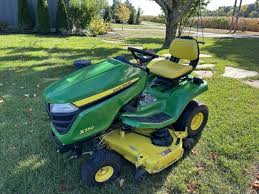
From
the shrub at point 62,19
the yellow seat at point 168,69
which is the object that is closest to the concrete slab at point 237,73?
the yellow seat at point 168,69

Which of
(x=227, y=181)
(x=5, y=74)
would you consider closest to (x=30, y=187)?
(x=227, y=181)

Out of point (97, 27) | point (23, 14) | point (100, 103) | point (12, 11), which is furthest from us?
point (97, 27)

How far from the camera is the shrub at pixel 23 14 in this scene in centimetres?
1248

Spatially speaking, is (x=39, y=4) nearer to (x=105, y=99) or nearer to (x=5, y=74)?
(x=5, y=74)

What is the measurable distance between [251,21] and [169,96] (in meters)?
30.8

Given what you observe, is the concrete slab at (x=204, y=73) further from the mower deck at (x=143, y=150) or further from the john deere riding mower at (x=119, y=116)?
the mower deck at (x=143, y=150)

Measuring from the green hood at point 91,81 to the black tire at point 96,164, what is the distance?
558 millimetres

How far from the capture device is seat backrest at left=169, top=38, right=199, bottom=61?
3.53 m

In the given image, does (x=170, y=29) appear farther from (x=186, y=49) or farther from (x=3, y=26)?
(x=3, y=26)

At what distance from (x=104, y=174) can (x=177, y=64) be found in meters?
1.58

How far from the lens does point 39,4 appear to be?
1212 centimetres

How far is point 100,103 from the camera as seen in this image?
2.45 meters

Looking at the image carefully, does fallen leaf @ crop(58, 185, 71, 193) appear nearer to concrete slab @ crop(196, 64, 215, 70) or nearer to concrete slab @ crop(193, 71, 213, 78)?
concrete slab @ crop(193, 71, 213, 78)

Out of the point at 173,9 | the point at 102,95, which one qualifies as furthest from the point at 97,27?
the point at 102,95
